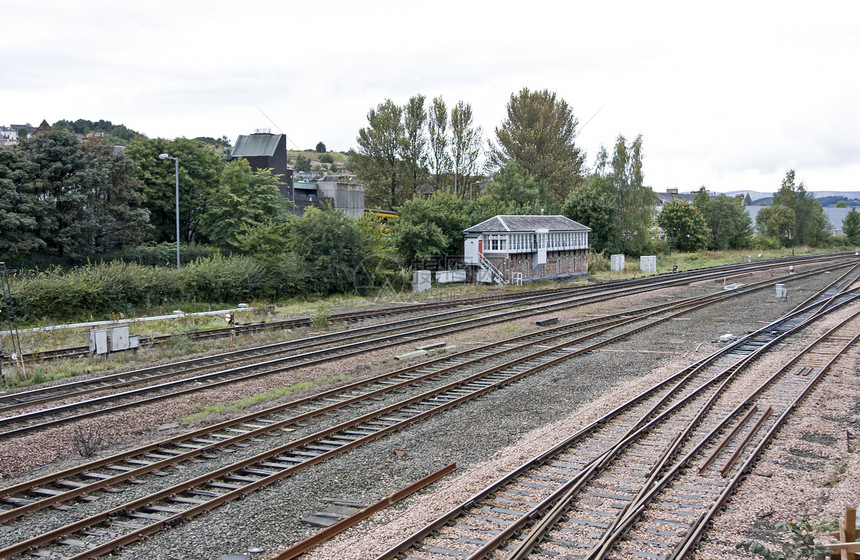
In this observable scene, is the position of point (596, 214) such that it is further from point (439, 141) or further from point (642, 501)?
point (642, 501)

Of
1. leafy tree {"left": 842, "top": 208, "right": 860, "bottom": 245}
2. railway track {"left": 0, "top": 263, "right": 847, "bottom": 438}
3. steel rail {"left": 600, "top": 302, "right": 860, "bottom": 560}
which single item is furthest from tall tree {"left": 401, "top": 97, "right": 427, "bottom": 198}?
leafy tree {"left": 842, "top": 208, "right": 860, "bottom": 245}

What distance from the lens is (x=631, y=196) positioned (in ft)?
204

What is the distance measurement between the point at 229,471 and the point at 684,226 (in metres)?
69.2

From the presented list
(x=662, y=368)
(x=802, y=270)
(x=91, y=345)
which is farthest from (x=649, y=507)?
(x=802, y=270)

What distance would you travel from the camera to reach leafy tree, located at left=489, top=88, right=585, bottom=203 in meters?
67.1

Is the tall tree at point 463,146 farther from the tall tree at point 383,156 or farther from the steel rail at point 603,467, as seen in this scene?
the steel rail at point 603,467

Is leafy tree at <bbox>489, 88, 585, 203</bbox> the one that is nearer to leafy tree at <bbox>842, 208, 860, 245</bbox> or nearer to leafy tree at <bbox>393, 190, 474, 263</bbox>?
leafy tree at <bbox>393, 190, 474, 263</bbox>

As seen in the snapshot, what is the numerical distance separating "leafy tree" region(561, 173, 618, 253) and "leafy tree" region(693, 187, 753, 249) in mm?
21172

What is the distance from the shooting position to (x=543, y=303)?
33.2 metres

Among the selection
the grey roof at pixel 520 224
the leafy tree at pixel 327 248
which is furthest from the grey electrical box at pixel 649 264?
the leafy tree at pixel 327 248

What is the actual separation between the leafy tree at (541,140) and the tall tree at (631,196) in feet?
21.2

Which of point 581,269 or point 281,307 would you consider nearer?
point 281,307

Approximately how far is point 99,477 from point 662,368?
1370 cm

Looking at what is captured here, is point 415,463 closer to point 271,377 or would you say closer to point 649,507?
point 649,507
